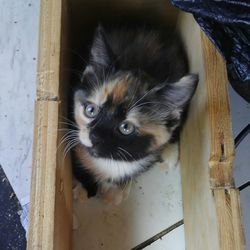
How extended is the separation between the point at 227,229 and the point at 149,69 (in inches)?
15.2

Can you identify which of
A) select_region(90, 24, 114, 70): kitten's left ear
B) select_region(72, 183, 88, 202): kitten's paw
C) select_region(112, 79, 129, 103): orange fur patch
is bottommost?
select_region(72, 183, 88, 202): kitten's paw

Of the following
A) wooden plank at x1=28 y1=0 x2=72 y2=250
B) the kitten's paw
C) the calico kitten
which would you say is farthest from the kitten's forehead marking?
the kitten's paw

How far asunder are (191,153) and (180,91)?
202 millimetres

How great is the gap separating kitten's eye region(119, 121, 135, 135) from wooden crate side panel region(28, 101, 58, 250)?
0.49ft

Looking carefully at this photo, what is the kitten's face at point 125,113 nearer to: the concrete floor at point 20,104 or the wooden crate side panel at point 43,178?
the wooden crate side panel at point 43,178

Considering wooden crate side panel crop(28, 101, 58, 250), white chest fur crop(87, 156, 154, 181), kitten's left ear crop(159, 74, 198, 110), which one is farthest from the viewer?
white chest fur crop(87, 156, 154, 181)

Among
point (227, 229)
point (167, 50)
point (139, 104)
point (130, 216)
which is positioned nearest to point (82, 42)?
point (167, 50)

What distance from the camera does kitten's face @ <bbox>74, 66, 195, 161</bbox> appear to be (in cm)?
87

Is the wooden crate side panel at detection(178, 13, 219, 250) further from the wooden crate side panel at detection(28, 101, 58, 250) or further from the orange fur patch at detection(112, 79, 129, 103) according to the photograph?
the wooden crate side panel at detection(28, 101, 58, 250)

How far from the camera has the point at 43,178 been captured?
0.74 meters

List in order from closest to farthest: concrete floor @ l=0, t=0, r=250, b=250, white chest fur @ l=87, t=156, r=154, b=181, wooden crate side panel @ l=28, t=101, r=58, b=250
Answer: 1. wooden crate side panel @ l=28, t=101, r=58, b=250
2. white chest fur @ l=87, t=156, r=154, b=181
3. concrete floor @ l=0, t=0, r=250, b=250

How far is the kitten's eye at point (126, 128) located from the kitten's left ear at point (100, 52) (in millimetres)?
125

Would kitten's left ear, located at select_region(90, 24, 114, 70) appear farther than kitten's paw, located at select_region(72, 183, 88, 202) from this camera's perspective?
No

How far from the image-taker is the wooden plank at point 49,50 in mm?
783
